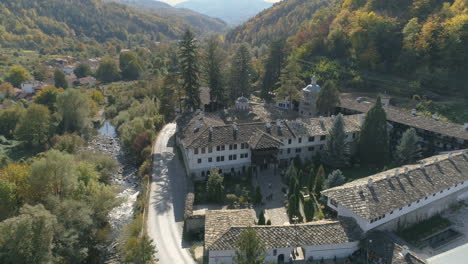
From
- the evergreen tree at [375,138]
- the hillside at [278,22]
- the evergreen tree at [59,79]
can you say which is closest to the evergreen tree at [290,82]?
the evergreen tree at [375,138]

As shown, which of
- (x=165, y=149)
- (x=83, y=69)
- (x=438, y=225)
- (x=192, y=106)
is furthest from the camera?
(x=83, y=69)

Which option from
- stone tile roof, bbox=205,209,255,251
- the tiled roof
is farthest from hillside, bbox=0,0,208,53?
the tiled roof

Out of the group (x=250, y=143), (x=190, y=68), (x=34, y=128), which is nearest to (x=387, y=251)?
(x=250, y=143)

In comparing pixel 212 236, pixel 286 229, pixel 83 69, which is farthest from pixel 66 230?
pixel 83 69

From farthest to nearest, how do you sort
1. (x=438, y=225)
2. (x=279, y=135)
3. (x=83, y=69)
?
(x=83, y=69) → (x=279, y=135) → (x=438, y=225)

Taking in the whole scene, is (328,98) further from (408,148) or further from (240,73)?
(240,73)

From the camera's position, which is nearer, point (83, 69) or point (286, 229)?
point (286, 229)

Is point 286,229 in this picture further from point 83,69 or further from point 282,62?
point 83,69

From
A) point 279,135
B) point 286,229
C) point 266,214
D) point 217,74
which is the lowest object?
point 266,214
